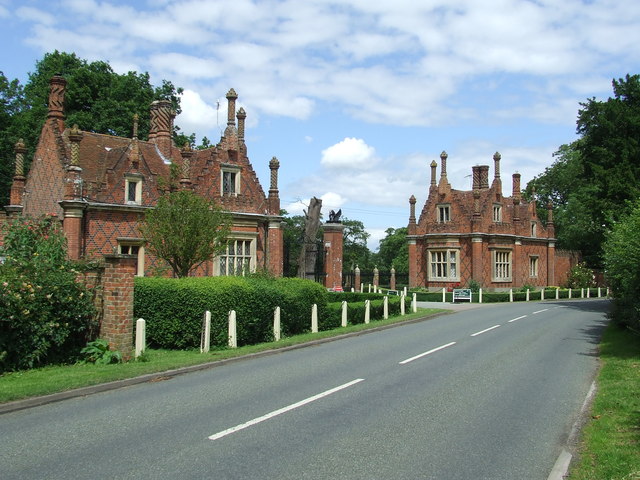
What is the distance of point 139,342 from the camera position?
13.2m

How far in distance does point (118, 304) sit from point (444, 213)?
36.3m

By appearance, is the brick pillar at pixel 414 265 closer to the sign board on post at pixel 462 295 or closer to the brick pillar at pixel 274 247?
the sign board on post at pixel 462 295

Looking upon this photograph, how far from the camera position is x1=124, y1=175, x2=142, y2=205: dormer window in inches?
1042

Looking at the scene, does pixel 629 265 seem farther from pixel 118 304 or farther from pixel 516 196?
pixel 516 196

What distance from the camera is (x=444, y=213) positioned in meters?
46.0

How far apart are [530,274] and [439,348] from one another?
125 ft

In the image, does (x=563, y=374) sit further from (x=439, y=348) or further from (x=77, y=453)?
(x=77, y=453)

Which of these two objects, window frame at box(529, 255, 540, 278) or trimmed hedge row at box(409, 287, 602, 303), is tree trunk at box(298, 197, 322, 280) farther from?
window frame at box(529, 255, 540, 278)

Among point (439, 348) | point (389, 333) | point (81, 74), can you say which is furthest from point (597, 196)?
point (81, 74)

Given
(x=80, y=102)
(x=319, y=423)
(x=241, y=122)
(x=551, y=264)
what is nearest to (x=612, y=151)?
(x=241, y=122)

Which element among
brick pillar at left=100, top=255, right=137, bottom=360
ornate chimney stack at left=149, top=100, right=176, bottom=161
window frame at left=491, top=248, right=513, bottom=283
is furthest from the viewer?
window frame at left=491, top=248, right=513, bottom=283

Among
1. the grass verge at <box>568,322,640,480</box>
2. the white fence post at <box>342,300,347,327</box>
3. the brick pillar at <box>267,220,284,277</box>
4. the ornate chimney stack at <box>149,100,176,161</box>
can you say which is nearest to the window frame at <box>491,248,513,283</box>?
the brick pillar at <box>267,220,284,277</box>

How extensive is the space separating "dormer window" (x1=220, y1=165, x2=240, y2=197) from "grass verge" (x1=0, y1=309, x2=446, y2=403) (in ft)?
48.4

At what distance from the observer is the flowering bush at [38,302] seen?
11.5m
